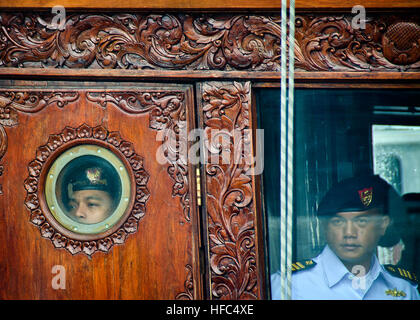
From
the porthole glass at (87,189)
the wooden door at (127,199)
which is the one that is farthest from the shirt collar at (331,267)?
the porthole glass at (87,189)

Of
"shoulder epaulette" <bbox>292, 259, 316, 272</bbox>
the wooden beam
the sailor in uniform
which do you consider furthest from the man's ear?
the wooden beam

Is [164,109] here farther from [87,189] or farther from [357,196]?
[357,196]

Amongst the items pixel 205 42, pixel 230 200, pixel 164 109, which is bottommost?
pixel 230 200

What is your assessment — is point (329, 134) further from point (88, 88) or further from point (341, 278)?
point (88, 88)

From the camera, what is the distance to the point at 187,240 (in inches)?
68.5

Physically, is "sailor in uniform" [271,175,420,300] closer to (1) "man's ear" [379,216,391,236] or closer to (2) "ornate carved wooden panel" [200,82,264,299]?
(1) "man's ear" [379,216,391,236]

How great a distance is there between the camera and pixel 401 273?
70.0 inches

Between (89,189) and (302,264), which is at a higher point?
(89,189)

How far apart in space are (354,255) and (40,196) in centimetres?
100

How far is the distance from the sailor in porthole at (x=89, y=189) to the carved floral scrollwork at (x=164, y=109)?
0.18 metres

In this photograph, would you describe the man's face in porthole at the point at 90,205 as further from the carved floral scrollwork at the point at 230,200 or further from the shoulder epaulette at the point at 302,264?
the shoulder epaulette at the point at 302,264

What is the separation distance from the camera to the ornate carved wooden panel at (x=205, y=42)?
177cm

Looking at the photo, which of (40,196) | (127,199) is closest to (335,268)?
(127,199)

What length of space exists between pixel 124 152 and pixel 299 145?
21.8 inches
